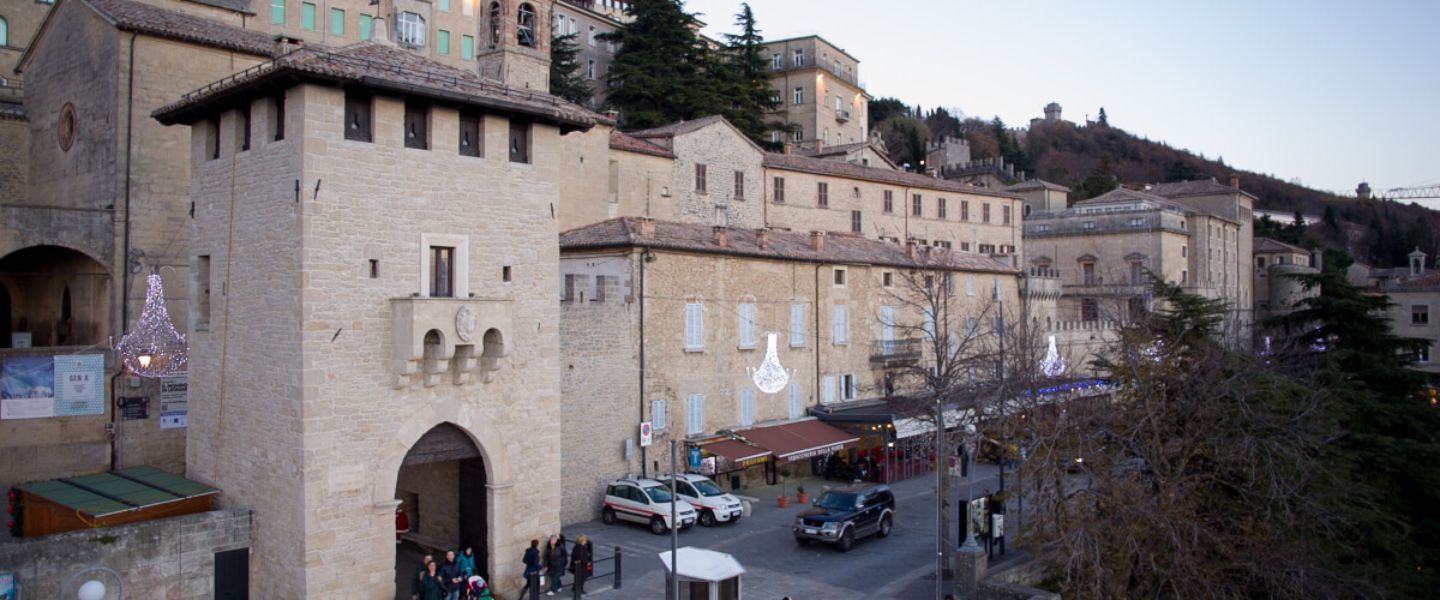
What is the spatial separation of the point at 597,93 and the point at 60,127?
149 ft

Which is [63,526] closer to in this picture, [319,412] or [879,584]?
[319,412]

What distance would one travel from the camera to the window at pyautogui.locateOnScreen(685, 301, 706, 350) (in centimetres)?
3012

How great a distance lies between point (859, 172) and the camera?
4875cm

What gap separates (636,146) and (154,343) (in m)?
18.3

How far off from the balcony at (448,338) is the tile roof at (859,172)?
1024 inches

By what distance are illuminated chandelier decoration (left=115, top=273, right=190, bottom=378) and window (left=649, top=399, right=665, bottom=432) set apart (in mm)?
11660

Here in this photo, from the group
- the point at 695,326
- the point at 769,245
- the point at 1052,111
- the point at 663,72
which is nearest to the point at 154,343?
the point at 695,326

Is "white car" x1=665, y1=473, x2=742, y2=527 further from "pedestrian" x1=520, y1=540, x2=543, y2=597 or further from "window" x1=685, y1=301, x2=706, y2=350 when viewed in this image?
"pedestrian" x1=520, y1=540, x2=543, y2=597

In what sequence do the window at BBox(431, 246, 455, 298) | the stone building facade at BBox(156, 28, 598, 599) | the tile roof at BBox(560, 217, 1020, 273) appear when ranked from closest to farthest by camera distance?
the stone building facade at BBox(156, 28, 598, 599)
the window at BBox(431, 246, 455, 298)
the tile roof at BBox(560, 217, 1020, 273)

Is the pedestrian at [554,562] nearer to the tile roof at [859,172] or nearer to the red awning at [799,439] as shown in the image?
the red awning at [799,439]

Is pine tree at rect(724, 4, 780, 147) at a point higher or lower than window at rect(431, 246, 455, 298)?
higher

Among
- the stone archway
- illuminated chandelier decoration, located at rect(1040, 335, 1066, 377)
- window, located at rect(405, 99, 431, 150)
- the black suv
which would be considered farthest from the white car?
illuminated chandelier decoration, located at rect(1040, 335, 1066, 377)

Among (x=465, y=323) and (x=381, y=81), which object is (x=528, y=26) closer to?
(x=381, y=81)

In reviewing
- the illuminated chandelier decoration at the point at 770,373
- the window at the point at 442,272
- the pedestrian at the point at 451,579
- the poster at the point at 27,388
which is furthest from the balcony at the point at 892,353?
the poster at the point at 27,388
